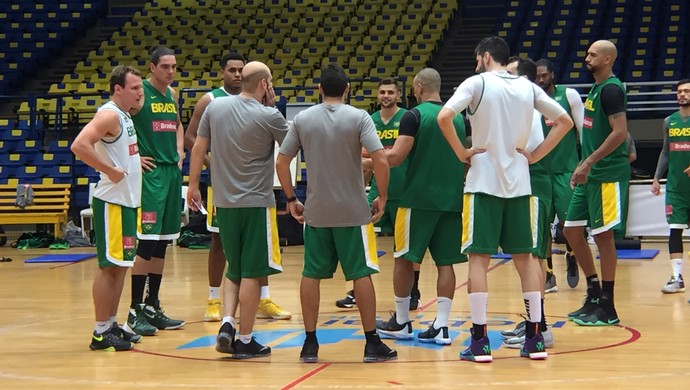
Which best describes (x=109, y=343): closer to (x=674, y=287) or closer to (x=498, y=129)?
(x=498, y=129)

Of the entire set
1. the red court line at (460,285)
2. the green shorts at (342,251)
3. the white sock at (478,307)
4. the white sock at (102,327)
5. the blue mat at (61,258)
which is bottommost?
the blue mat at (61,258)

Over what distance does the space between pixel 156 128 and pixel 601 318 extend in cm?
348

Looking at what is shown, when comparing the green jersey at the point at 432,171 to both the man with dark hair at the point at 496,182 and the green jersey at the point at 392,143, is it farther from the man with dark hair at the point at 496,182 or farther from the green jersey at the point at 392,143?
the green jersey at the point at 392,143

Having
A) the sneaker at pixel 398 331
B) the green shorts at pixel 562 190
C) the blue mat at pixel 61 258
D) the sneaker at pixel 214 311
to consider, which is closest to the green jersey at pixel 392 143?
the sneaker at pixel 398 331

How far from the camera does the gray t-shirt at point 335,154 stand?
584cm

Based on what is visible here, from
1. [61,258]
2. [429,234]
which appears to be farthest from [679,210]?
[61,258]

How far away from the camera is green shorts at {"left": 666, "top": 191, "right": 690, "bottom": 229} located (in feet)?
30.6

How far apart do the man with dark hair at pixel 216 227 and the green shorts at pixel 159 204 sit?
0.28m

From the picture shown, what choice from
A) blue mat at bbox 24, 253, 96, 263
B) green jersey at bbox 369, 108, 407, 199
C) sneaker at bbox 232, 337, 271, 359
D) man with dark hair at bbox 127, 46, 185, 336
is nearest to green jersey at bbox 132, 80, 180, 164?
man with dark hair at bbox 127, 46, 185, 336

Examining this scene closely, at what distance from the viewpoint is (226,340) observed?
6.08 m

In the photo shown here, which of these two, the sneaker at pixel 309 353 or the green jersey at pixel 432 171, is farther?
the green jersey at pixel 432 171

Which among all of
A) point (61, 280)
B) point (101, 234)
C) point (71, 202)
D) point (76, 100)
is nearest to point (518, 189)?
point (101, 234)

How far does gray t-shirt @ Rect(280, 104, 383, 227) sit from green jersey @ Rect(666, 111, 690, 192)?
456cm

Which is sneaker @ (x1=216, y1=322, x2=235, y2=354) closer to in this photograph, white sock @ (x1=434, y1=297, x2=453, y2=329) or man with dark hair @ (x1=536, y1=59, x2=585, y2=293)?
white sock @ (x1=434, y1=297, x2=453, y2=329)
